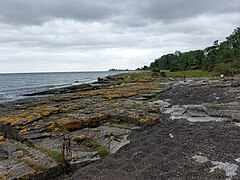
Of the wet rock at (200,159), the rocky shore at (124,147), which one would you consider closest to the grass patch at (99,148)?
the rocky shore at (124,147)

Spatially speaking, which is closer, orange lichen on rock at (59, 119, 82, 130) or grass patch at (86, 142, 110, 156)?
grass patch at (86, 142, 110, 156)

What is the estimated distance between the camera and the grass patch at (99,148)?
8047mm

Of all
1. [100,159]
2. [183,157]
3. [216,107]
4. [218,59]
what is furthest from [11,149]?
[218,59]

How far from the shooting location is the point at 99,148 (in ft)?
Answer: 27.3

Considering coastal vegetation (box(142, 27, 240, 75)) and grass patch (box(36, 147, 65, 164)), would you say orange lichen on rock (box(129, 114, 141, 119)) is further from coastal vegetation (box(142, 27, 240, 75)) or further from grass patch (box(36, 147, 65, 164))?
coastal vegetation (box(142, 27, 240, 75))

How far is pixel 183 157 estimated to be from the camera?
7.26 m

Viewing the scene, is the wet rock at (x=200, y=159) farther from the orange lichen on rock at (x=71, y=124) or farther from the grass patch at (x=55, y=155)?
the orange lichen on rock at (x=71, y=124)

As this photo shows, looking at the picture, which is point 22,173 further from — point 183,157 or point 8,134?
point 183,157

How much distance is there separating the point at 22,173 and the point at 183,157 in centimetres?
467

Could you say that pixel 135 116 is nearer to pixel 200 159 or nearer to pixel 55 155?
pixel 200 159

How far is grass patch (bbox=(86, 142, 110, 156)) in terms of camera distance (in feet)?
26.4

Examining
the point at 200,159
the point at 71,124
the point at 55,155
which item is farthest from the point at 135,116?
the point at 55,155

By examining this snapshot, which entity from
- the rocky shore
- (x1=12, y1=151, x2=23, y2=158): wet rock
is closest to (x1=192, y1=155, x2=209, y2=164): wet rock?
the rocky shore

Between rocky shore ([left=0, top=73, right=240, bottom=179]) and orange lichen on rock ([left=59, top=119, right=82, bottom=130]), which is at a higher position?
orange lichen on rock ([left=59, top=119, right=82, bottom=130])
